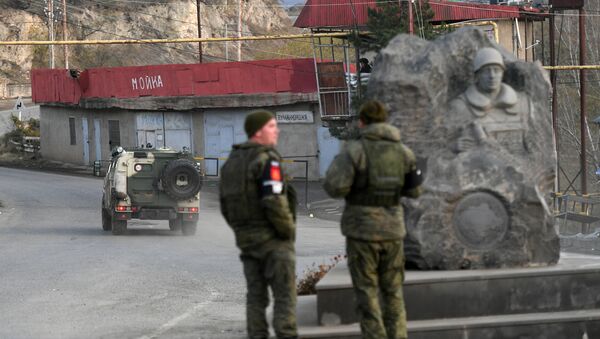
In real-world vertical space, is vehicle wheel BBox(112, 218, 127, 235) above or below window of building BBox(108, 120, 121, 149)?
below

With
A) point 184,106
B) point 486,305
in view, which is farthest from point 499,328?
point 184,106

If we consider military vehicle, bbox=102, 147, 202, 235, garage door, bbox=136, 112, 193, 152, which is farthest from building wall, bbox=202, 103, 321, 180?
military vehicle, bbox=102, 147, 202, 235

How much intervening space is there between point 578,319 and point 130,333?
4602mm

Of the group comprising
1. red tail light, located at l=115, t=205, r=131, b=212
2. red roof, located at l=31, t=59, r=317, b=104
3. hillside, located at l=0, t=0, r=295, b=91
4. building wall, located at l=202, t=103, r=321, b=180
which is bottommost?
red tail light, located at l=115, t=205, r=131, b=212

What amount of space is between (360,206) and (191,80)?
37.9 m

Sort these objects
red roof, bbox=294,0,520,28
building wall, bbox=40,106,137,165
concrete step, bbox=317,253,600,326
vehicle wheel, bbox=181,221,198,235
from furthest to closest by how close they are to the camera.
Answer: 1. building wall, bbox=40,106,137,165
2. red roof, bbox=294,0,520,28
3. vehicle wheel, bbox=181,221,198,235
4. concrete step, bbox=317,253,600,326

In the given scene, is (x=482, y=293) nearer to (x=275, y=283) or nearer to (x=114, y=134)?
(x=275, y=283)

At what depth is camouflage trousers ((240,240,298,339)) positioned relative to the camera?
26.8 feet

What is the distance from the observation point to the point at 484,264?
1020cm

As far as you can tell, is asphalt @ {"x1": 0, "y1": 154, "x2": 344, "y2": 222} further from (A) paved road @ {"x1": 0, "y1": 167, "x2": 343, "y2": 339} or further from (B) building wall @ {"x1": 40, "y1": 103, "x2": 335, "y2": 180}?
(A) paved road @ {"x1": 0, "y1": 167, "x2": 343, "y2": 339}

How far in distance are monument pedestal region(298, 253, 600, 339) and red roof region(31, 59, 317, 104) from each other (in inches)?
1271

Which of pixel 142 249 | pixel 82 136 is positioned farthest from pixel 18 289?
pixel 82 136

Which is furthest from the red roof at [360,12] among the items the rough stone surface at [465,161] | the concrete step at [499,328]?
the concrete step at [499,328]

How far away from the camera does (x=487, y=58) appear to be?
1069cm
